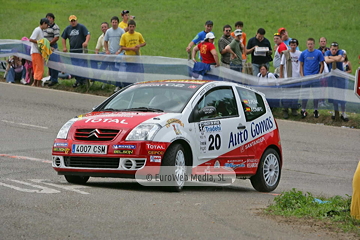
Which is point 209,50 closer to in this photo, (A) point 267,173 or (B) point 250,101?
(B) point 250,101

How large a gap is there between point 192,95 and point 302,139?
6.77 meters

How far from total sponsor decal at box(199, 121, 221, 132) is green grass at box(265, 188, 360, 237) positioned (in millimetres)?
1904

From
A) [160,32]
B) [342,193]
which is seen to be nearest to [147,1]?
[160,32]

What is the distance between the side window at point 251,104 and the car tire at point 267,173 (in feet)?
2.07

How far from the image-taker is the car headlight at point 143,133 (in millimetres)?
9336

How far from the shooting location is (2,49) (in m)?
24.6

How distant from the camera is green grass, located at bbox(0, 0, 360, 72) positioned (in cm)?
5059

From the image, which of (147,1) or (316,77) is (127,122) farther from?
(147,1)

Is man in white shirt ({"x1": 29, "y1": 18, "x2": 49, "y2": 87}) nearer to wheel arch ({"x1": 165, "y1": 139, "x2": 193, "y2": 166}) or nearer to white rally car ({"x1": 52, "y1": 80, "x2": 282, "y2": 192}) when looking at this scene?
white rally car ({"x1": 52, "y1": 80, "x2": 282, "y2": 192})

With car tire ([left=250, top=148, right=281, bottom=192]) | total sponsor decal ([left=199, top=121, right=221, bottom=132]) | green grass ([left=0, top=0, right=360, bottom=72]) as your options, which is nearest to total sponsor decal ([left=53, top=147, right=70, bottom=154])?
total sponsor decal ([left=199, top=121, right=221, bottom=132])

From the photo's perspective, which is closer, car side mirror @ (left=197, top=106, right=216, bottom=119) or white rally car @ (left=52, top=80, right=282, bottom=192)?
white rally car @ (left=52, top=80, right=282, bottom=192)

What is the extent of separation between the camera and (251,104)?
1132 cm

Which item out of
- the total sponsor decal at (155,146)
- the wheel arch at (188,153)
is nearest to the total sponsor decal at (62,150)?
the total sponsor decal at (155,146)

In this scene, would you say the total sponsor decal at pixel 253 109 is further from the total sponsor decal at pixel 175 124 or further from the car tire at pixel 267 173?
the total sponsor decal at pixel 175 124
